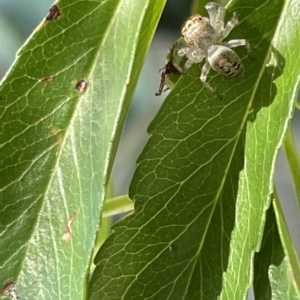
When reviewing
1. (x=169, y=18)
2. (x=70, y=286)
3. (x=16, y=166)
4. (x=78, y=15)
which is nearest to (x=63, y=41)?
(x=78, y=15)

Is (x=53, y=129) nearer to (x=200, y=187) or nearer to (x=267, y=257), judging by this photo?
(x=200, y=187)

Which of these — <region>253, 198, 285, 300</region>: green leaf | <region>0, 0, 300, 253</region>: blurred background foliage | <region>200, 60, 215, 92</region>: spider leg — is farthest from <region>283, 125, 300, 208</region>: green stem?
<region>0, 0, 300, 253</region>: blurred background foliage

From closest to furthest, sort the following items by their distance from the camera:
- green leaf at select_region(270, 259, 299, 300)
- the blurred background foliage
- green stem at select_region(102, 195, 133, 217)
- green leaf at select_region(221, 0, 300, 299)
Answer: green leaf at select_region(221, 0, 300, 299), green leaf at select_region(270, 259, 299, 300), green stem at select_region(102, 195, 133, 217), the blurred background foliage

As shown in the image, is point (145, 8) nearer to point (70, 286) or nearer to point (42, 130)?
point (42, 130)

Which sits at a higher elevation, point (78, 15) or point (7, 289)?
point (78, 15)

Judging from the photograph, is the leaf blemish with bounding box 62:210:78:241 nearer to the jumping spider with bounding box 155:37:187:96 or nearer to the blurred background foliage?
the jumping spider with bounding box 155:37:187:96

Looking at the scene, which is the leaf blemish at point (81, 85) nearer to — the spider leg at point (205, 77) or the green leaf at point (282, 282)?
the spider leg at point (205, 77)

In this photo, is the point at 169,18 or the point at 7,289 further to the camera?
the point at 169,18

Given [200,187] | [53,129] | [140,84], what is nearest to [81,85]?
[53,129]
